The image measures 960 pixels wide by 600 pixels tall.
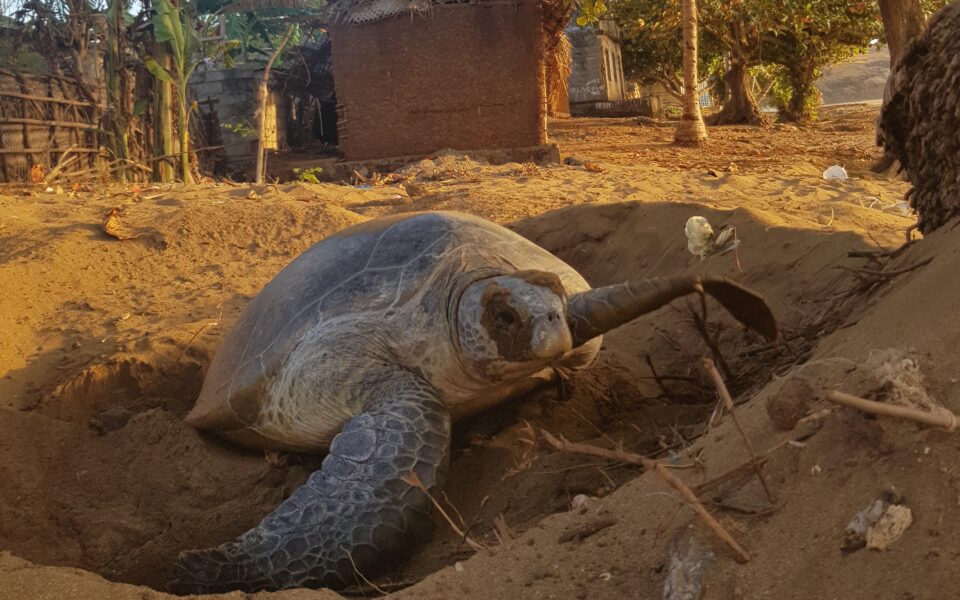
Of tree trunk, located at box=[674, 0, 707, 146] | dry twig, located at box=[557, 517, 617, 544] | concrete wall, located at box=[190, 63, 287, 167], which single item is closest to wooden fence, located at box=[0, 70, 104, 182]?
concrete wall, located at box=[190, 63, 287, 167]

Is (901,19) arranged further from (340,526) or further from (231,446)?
(340,526)

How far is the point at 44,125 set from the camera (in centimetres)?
950

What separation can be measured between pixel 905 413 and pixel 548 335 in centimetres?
133

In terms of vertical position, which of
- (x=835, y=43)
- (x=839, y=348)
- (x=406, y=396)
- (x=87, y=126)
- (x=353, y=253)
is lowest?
(x=406, y=396)

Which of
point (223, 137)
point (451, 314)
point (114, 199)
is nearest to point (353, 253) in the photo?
point (451, 314)

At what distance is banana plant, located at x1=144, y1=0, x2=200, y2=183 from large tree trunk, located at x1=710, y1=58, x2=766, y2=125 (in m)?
9.64

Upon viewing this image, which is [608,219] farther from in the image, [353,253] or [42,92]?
[42,92]

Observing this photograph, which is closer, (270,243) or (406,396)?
(406,396)

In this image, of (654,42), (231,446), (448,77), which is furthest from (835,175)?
(654,42)

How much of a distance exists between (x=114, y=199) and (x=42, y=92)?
3.77 metres

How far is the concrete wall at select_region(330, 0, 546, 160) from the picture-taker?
29.4 feet

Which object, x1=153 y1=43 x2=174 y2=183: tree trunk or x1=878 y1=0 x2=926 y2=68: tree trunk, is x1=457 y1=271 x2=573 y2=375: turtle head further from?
x1=153 y1=43 x2=174 y2=183: tree trunk

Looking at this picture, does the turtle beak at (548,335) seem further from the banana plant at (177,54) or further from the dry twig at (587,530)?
the banana plant at (177,54)

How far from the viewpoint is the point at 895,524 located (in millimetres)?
1192
